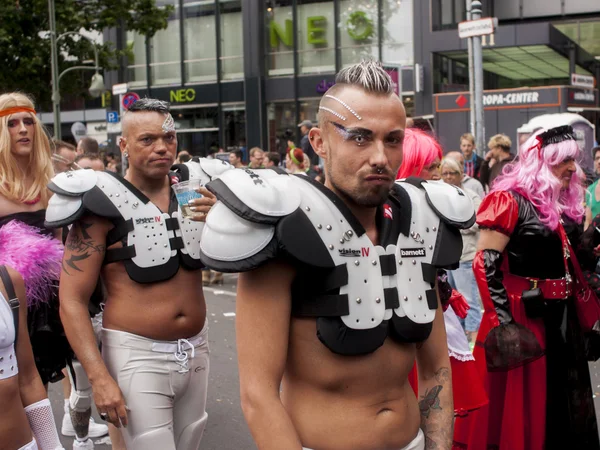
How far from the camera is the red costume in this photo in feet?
13.4

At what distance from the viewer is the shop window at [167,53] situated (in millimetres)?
30389

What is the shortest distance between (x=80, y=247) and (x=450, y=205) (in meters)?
1.83

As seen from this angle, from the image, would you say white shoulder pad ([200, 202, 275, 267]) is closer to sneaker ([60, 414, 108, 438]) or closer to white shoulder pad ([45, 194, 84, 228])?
white shoulder pad ([45, 194, 84, 228])

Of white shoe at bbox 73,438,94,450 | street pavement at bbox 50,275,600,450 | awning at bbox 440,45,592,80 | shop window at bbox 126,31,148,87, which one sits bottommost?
street pavement at bbox 50,275,600,450

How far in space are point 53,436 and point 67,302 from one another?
756 millimetres

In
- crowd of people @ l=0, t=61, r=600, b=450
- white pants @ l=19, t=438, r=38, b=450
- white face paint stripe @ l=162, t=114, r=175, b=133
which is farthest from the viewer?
white face paint stripe @ l=162, t=114, r=175, b=133

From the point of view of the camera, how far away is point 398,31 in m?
25.8

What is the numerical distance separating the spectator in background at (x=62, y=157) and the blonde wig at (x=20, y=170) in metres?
1.38

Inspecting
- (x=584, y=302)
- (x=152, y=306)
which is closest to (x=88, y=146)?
(x=152, y=306)

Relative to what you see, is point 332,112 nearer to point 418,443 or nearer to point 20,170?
point 418,443

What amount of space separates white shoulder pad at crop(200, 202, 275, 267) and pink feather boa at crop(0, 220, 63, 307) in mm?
1804

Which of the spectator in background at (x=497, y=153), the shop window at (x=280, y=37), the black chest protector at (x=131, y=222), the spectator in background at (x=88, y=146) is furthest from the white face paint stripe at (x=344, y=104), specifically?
the shop window at (x=280, y=37)

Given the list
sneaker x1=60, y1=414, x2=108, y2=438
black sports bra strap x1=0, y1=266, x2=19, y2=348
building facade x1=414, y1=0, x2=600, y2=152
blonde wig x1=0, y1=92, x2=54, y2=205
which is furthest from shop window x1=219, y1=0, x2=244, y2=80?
black sports bra strap x1=0, y1=266, x2=19, y2=348

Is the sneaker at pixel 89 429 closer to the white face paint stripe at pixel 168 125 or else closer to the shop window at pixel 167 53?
the white face paint stripe at pixel 168 125
